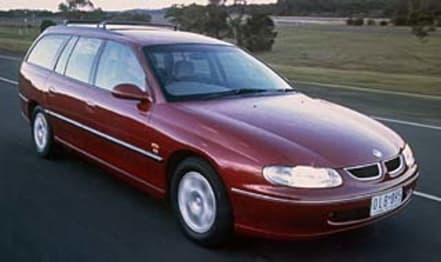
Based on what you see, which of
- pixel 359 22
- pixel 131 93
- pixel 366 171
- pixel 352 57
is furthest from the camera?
pixel 359 22

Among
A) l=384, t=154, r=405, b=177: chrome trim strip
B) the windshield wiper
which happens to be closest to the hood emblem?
l=384, t=154, r=405, b=177: chrome trim strip

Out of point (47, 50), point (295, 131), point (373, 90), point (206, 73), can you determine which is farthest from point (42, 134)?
point (373, 90)

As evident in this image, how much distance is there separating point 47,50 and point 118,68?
1962mm

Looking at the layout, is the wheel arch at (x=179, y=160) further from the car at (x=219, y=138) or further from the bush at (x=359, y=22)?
the bush at (x=359, y=22)

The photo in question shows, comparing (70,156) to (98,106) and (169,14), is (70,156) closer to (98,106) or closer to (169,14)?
(98,106)

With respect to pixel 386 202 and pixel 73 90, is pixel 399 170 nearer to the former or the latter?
pixel 386 202

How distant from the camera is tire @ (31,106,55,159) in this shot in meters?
6.82

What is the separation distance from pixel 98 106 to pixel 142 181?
934 mm

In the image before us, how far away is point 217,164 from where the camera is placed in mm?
4199

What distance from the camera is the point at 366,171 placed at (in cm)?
412

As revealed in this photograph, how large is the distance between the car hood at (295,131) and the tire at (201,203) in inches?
12.1

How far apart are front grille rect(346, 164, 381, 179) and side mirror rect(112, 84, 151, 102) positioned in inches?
71.3

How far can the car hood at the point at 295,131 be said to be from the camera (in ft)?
13.3

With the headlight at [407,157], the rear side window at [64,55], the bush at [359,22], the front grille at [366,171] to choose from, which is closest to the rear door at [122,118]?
the rear side window at [64,55]
